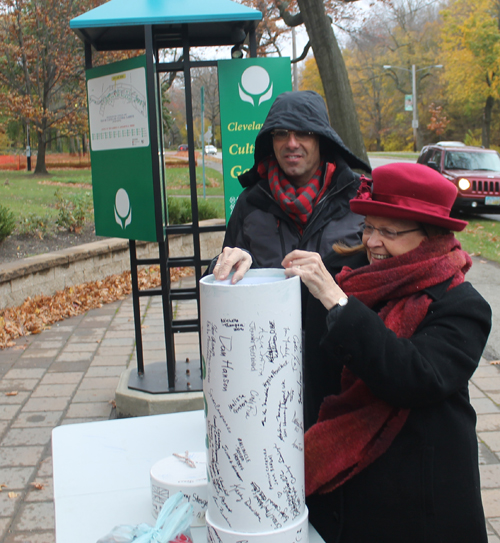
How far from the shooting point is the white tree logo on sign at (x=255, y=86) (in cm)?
379

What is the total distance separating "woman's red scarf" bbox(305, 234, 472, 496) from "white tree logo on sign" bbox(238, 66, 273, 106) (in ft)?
8.32

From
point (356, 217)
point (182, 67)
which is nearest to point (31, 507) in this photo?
point (356, 217)

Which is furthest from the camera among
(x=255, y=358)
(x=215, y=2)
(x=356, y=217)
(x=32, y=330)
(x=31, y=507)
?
(x=32, y=330)

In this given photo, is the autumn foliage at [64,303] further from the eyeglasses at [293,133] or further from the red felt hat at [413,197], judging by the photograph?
the red felt hat at [413,197]

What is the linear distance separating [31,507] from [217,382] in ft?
7.97

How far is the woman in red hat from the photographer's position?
139 centimetres

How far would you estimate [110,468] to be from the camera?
1790mm

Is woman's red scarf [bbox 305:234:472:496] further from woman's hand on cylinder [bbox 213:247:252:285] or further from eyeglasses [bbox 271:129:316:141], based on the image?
eyeglasses [bbox 271:129:316:141]

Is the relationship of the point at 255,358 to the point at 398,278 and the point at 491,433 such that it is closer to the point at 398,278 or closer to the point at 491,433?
the point at 398,278

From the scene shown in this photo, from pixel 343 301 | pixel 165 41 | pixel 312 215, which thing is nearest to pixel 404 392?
pixel 343 301

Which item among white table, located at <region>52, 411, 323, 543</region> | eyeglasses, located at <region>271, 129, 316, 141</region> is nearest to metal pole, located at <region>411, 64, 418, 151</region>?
eyeglasses, located at <region>271, 129, 316, 141</region>

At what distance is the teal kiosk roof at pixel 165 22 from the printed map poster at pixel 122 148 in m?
0.24

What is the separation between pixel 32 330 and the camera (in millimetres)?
6098

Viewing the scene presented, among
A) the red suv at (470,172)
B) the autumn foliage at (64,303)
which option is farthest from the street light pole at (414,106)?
the autumn foliage at (64,303)
